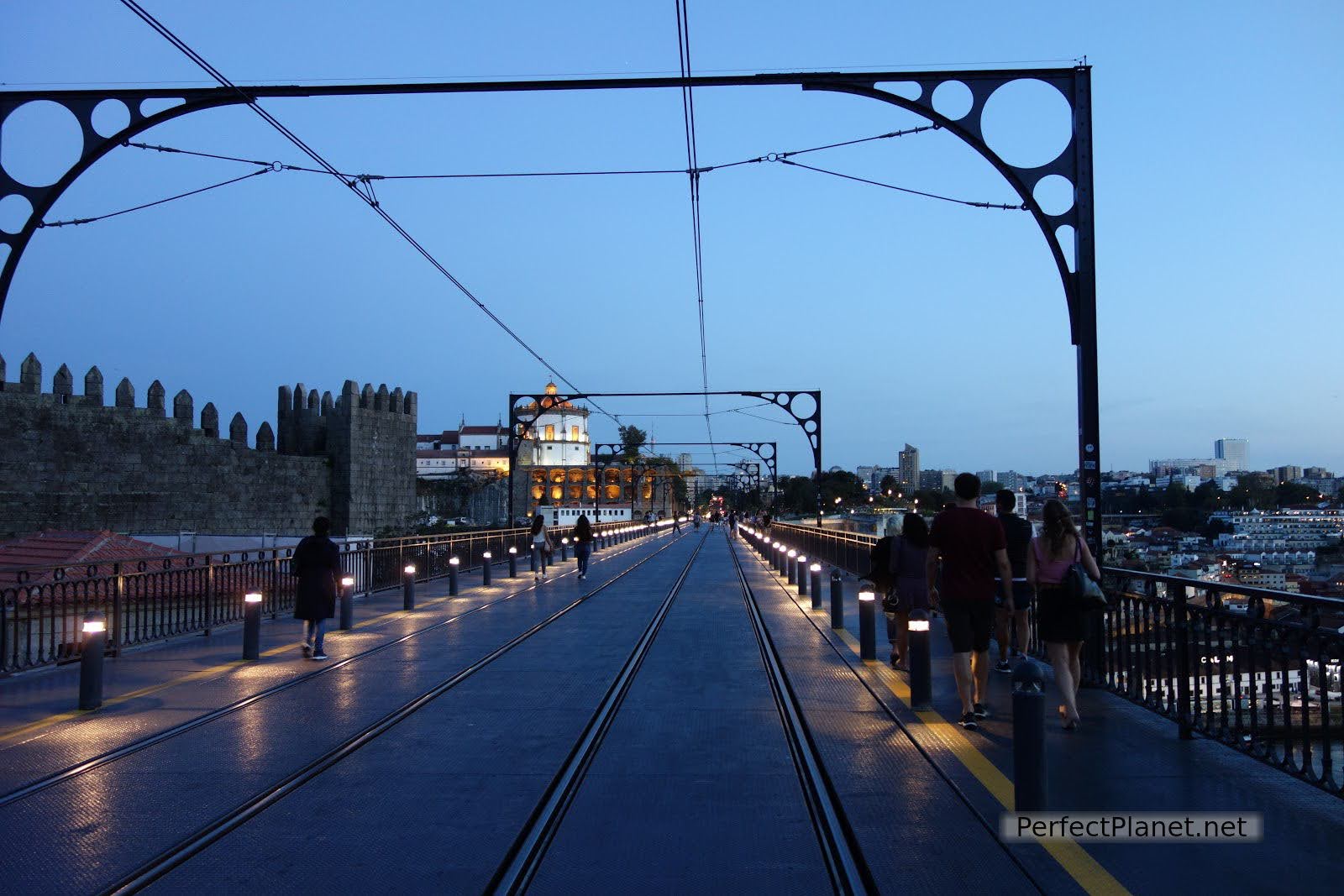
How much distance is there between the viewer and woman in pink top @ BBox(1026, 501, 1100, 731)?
25.7 ft

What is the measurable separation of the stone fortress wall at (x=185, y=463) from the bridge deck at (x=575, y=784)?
3248 cm

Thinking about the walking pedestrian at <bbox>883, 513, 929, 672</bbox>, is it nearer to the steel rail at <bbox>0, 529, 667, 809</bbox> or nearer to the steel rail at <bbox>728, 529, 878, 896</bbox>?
the steel rail at <bbox>728, 529, 878, 896</bbox>

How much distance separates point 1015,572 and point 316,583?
7.66 meters

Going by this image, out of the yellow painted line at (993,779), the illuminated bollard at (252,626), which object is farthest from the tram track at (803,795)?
the illuminated bollard at (252,626)

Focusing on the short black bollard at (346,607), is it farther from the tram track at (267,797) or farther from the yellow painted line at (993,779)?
the yellow painted line at (993,779)

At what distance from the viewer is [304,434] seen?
5509 centimetres

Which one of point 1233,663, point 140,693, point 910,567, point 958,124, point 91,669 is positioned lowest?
point 140,693

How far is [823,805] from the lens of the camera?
6172 millimetres

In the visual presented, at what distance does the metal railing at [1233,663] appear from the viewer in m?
5.96

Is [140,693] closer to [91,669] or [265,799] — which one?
[91,669]

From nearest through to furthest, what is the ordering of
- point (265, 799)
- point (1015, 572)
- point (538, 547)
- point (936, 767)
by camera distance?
1. point (265, 799)
2. point (936, 767)
3. point (1015, 572)
4. point (538, 547)

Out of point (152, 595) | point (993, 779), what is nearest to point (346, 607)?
point (152, 595)

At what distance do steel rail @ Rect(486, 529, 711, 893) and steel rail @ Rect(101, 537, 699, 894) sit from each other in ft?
5.09

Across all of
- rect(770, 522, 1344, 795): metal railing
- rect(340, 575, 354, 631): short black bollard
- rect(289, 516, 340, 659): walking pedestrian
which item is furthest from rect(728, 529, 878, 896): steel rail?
rect(340, 575, 354, 631): short black bollard
